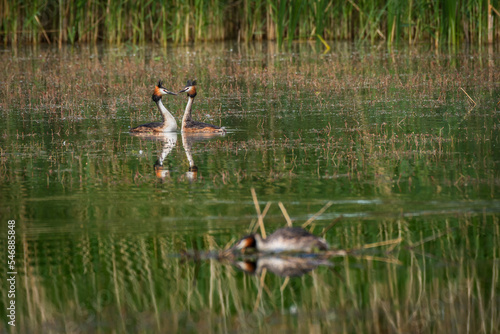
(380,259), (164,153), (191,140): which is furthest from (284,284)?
(191,140)

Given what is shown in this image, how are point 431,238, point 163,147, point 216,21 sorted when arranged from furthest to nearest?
1. point 216,21
2. point 163,147
3. point 431,238

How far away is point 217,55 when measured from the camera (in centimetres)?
2419

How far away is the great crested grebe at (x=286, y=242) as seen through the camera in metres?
6.41

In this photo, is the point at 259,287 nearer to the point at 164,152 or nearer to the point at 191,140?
the point at 164,152

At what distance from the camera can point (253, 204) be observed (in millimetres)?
7934

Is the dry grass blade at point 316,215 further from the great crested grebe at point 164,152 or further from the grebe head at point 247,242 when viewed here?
the great crested grebe at point 164,152

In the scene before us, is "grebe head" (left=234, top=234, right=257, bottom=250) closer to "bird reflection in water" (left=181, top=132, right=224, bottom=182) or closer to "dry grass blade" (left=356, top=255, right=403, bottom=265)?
"dry grass blade" (left=356, top=255, right=403, bottom=265)

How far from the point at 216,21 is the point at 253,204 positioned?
21141 mm

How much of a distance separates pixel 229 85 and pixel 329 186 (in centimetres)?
935

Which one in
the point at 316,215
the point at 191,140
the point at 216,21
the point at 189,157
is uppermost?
the point at 216,21

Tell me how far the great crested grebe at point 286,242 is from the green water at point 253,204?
0.67ft

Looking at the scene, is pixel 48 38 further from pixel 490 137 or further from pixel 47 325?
pixel 47 325

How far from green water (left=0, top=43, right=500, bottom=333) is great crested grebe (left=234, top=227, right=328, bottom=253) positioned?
0.67 feet

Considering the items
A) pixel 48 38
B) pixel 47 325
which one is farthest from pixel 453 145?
pixel 48 38
